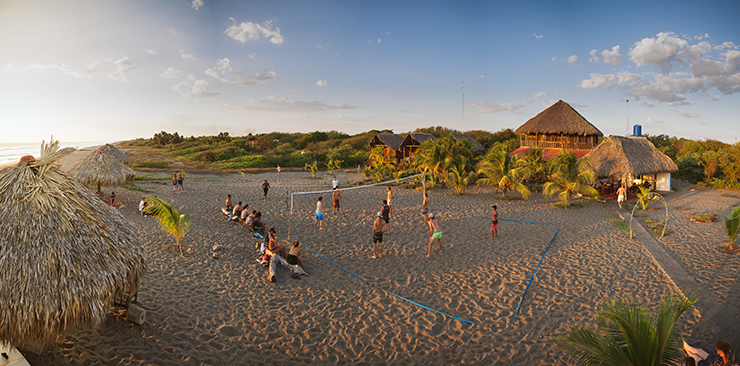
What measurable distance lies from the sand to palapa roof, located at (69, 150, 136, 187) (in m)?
4.47

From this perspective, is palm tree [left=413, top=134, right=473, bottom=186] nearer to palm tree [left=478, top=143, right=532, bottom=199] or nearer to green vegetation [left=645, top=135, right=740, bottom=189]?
palm tree [left=478, top=143, right=532, bottom=199]

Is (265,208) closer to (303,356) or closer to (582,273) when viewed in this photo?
(303,356)

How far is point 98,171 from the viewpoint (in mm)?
14438

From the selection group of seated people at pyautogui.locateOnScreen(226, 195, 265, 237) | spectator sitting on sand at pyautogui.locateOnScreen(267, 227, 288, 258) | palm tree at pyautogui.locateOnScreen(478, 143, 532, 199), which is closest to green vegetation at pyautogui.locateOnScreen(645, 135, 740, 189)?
palm tree at pyautogui.locateOnScreen(478, 143, 532, 199)

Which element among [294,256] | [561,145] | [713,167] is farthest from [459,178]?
[713,167]

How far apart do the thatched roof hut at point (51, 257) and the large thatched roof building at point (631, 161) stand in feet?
64.0

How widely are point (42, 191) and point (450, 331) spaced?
655 centimetres

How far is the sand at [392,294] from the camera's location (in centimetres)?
516

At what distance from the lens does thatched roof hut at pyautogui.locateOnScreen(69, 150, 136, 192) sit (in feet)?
46.7

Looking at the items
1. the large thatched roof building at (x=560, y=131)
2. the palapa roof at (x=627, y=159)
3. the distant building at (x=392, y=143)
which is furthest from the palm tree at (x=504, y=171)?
the distant building at (x=392, y=143)

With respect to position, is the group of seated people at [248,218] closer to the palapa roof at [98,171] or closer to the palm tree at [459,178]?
the palapa roof at [98,171]

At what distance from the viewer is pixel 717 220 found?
12.2 metres

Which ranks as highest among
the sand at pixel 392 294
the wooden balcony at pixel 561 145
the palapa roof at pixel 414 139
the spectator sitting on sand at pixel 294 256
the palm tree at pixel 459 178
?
the palapa roof at pixel 414 139

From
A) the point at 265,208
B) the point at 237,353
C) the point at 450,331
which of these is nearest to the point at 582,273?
the point at 450,331
